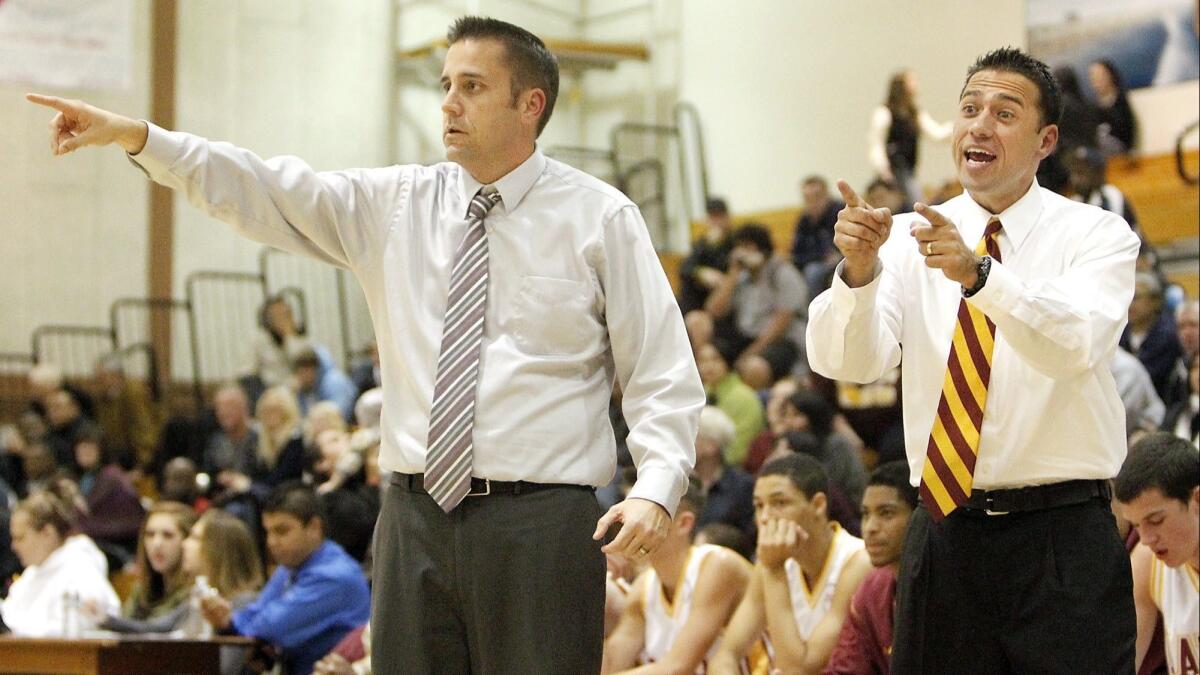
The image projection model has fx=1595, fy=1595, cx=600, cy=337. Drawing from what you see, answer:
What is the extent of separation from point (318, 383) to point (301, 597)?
4.93 m

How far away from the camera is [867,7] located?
13.2 meters

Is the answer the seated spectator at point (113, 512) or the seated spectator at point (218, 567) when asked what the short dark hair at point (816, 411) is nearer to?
the seated spectator at point (218, 567)

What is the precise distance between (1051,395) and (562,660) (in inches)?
44.2

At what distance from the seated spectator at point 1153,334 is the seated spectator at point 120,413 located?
26.4 ft

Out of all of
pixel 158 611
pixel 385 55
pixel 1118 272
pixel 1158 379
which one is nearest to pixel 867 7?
pixel 385 55

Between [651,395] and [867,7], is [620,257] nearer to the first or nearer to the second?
[651,395]

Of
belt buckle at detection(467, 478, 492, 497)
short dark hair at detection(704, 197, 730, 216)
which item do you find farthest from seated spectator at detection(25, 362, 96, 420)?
belt buckle at detection(467, 478, 492, 497)

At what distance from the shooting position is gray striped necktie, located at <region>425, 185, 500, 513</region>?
3090mm

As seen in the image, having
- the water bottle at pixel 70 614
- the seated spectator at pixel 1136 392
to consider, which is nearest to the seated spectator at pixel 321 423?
the water bottle at pixel 70 614

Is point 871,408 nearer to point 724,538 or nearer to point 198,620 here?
point 724,538

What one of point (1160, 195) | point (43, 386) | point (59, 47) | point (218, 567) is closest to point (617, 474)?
point (218, 567)

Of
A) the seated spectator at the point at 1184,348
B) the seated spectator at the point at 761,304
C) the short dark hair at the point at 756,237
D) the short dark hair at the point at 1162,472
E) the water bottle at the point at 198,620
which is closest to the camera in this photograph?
the short dark hair at the point at 1162,472

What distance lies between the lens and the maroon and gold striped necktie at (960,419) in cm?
324

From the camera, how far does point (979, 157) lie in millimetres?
3377
